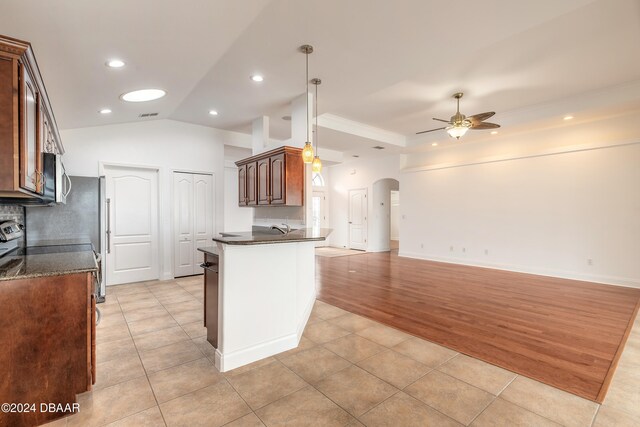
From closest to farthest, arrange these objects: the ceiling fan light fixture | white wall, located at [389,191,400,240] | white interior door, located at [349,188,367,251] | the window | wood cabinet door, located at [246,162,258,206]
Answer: the ceiling fan light fixture < wood cabinet door, located at [246,162,258,206] < white interior door, located at [349,188,367,251] < the window < white wall, located at [389,191,400,240]

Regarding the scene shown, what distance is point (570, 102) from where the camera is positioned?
5.22 m

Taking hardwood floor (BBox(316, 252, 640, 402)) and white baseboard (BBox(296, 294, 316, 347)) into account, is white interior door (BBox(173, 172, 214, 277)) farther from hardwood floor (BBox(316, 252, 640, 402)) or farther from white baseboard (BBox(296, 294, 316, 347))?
white baseboard (BBox(296, 294, 316, 347))

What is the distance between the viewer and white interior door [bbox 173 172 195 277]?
19.1 feet

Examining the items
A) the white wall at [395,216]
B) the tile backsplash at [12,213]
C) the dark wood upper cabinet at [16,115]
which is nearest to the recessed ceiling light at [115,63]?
the dark wood upper cabinet at [16,115]

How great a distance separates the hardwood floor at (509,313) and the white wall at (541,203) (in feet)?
1.60

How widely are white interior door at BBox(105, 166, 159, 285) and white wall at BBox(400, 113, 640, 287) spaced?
6.57 m

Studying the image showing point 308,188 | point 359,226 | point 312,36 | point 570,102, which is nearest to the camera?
point 312,36

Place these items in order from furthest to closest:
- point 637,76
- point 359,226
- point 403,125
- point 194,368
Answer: point 359,226, point 403,125, point 637,76, point 194,368

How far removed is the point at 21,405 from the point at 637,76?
25.4 feet

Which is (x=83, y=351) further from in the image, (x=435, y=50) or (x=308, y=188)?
(x=435, y=50)

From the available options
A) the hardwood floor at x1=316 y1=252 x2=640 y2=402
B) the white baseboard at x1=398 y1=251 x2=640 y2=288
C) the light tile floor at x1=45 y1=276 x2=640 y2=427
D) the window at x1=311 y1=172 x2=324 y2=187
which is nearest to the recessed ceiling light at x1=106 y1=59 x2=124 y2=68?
the light tile floor at x1=45 y1=276 x2=640 y2=427

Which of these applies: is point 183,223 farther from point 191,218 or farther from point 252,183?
point 252,183

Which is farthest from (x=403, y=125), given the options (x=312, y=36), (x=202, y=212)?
(x=202, y=212)

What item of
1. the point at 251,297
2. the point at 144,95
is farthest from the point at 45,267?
the point at 144,95
